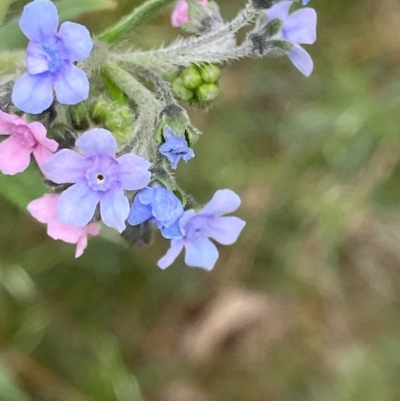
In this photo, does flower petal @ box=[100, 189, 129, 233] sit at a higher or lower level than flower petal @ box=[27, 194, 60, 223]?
higher

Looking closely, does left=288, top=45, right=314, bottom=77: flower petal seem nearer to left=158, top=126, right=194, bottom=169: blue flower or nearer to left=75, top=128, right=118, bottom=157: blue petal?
left=158, top=126, right=194, bottom=169: blue flower

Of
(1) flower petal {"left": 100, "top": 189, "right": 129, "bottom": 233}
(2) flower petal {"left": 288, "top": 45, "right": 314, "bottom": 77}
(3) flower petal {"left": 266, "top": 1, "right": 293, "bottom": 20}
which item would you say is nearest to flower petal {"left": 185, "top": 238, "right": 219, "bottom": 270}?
(1) flower petal {"left": 100, "top": 189, "right": 129, "bottom": 233}

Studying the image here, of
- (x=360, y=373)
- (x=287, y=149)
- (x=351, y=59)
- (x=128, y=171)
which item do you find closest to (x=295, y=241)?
(x=287, y=149)

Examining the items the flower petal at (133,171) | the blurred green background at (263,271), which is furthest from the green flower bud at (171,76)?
the blurred green background at (263,271)

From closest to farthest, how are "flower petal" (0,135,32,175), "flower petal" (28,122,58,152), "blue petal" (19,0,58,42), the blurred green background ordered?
"blue petal" (19,0,58,42) → "flower petal" (28,122,58,152) → "flower petal" (0,135,32,175) → the blurred green background

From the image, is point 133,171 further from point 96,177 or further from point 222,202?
point 222,202
